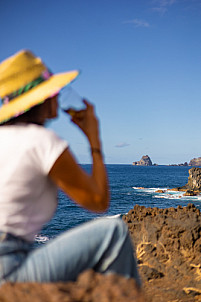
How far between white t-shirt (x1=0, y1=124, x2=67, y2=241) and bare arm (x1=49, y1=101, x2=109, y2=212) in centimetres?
5

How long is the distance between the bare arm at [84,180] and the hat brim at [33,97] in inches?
15.3

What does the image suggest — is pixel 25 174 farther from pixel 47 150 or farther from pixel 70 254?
pixel 70 254

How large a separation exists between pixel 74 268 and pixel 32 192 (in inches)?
20.3

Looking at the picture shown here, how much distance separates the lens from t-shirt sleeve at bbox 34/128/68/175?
1.71m

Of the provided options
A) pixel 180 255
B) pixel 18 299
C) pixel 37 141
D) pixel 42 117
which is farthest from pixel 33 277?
pixel 180 255

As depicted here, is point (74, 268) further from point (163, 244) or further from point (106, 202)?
point (163, 244)

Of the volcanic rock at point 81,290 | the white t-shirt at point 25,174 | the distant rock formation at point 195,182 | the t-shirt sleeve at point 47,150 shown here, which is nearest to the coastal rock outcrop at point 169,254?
the volcanic rock at point 81,290

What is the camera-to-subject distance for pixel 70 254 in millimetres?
1837

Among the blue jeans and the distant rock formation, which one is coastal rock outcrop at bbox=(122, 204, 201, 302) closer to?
the blue jeans

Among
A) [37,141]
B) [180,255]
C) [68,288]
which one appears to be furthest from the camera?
[180,255]

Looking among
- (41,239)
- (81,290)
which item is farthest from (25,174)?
(41,239)

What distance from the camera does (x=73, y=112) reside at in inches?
87.3

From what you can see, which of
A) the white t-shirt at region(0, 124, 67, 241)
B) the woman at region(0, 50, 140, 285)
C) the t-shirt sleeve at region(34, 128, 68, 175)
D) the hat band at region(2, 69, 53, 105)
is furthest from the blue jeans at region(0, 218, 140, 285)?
the hat band at region(2, 69, 53, 105)

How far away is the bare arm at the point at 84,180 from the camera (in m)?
1.74
